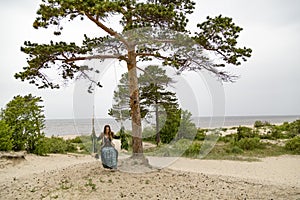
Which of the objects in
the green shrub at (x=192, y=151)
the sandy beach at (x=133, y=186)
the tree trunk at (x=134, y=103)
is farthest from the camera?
the green shrub at (x=192, y=151)

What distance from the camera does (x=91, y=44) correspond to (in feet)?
27.9

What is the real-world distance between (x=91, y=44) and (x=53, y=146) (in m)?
9.91

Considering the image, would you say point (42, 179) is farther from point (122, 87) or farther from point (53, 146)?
point (53, 146)

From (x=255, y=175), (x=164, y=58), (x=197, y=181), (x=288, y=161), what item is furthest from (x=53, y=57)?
(x=288, y=161)

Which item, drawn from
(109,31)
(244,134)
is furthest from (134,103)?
(244,134)

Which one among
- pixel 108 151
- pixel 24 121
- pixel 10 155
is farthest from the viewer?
pixel 24 121

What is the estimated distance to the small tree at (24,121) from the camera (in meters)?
14.2

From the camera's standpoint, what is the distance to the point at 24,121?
47.3 ft

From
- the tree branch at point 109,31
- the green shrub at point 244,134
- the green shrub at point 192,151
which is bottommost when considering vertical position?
the green shrub at point 192,151

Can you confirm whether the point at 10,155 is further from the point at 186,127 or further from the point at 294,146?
the point at 294,146

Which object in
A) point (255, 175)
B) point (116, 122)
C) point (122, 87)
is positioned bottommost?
point (255, 175)

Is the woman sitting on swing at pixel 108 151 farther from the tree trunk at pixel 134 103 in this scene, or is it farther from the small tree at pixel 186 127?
the small tree at pixel 186 127

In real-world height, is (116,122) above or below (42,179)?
above

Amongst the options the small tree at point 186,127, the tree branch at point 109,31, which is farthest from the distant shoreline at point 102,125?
the tree branch at point 109,31
